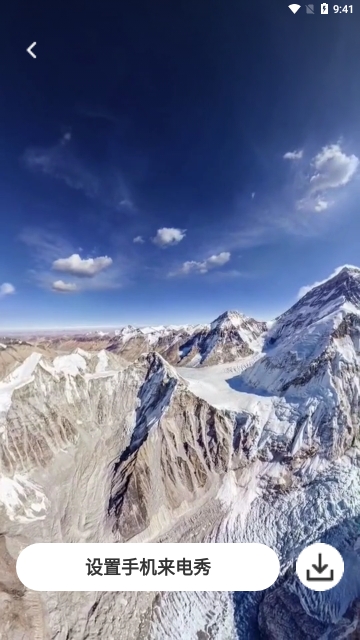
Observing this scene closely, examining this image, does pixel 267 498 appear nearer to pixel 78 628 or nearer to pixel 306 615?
pixel 306 615

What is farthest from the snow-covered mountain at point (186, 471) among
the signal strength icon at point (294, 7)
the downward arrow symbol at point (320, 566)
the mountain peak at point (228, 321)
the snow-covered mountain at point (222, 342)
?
the signal strength icon at point (294, 7)

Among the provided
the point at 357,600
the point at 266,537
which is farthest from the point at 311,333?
the point at 357,600

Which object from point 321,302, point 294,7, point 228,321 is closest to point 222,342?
point 228,321

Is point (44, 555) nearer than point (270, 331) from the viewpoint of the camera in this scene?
Yes

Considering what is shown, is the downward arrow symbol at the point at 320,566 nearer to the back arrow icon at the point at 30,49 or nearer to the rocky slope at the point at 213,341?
the back arrow icon at the point at 30,49

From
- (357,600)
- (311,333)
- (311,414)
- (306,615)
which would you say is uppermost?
(311,333)

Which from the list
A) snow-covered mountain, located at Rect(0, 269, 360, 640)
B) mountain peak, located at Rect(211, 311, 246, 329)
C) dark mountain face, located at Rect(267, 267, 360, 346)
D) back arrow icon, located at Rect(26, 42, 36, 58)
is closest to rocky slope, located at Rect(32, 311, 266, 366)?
mountain peak, located at Rect(211, 311, 246, 329)
